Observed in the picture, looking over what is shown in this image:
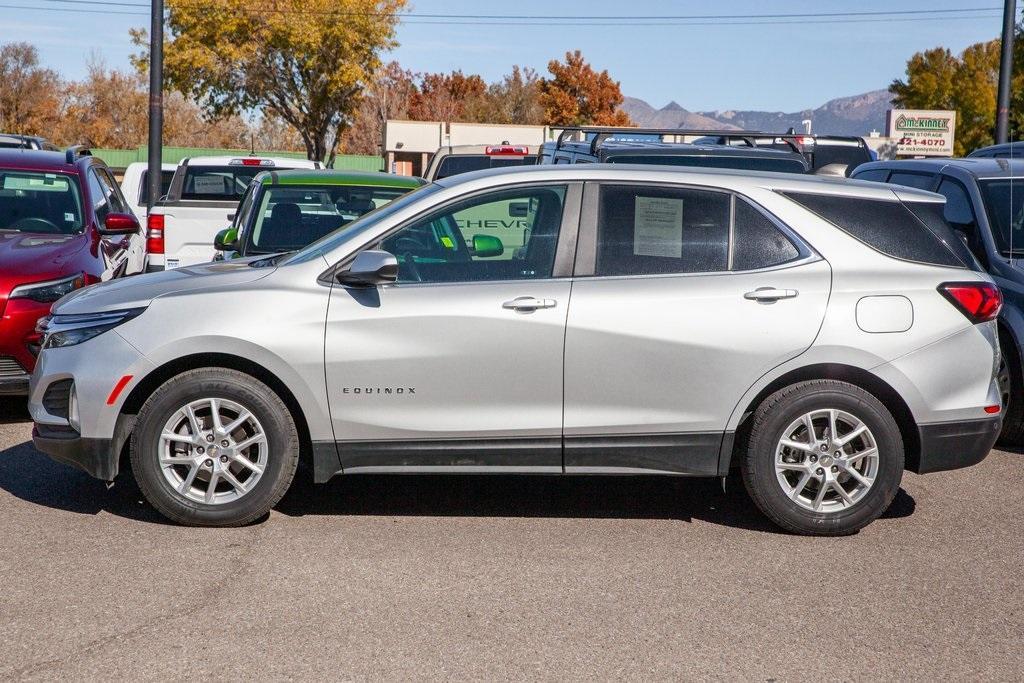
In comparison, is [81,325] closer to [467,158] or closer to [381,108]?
[467,158]

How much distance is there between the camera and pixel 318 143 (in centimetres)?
4659

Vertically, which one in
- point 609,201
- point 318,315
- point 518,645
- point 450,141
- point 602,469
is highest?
point 450,141

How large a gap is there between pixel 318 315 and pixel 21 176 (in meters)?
5.35

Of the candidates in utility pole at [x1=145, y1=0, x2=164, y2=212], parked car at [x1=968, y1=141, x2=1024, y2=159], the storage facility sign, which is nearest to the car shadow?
parked car at [x1=968, y1=141, x2=1024, y2=159]

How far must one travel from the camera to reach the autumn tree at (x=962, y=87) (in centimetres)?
6131

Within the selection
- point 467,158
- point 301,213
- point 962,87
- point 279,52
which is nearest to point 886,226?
point 301,213

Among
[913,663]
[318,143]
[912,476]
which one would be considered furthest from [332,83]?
[913,663]

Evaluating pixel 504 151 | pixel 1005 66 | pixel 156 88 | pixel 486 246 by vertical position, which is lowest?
pixel 486 246

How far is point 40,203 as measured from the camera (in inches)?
396

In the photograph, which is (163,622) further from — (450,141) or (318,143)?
(450,141)

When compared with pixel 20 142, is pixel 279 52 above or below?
above

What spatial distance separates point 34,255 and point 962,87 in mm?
60376

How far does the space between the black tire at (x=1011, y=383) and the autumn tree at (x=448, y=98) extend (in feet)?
213

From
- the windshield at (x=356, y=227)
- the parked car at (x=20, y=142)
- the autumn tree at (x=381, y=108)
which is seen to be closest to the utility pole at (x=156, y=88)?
the parked car at (x=20, y=142)
